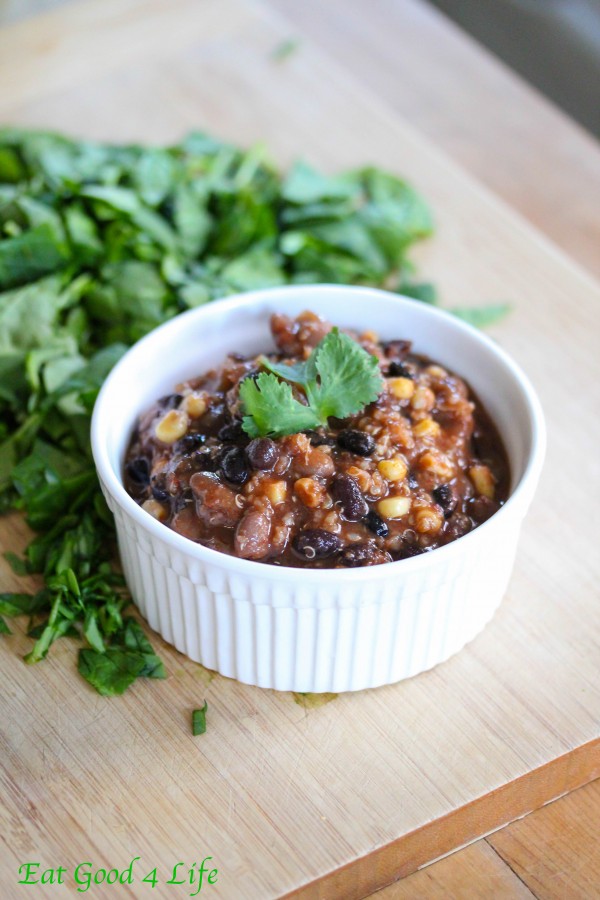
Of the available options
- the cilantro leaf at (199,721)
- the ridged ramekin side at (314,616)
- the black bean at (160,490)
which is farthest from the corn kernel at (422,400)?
the cilantro leaf at (199,721)

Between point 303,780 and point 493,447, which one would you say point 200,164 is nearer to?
point 493,447

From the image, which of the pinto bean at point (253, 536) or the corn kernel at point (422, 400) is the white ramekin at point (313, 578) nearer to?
the pinto bean at point (253, 536)

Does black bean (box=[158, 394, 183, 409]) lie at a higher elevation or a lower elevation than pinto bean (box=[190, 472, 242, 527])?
lower

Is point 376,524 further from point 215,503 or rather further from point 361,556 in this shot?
point 215,503

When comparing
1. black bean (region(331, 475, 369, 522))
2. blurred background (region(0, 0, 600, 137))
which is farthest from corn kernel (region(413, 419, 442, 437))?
blurred background (region(0, 0, 600, 137))

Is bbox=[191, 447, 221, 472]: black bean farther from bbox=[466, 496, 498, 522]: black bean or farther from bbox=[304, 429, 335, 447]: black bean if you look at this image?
bbox=[466, 496, 498, 522]: black bean
